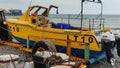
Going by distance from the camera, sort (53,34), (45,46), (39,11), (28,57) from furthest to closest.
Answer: (39,11) → (28,57) → (53,34) → (45,46)

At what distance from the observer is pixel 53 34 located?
10180mm

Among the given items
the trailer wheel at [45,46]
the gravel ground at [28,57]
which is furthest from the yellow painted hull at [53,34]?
the gravel ground at [28,57]

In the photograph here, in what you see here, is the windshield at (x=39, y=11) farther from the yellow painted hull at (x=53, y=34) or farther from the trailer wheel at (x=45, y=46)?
the trailer wheel at (x=45, y=46)

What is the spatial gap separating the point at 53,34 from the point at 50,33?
5.8 inches

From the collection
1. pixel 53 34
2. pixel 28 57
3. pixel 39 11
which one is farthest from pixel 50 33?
pixel 39 11

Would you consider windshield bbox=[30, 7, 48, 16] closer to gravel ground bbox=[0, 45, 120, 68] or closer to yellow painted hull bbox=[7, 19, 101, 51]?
yellow painted hull bbox=[7, 19, 101, 51]

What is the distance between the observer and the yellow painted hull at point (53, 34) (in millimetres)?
9266

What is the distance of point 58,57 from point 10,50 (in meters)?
5.75

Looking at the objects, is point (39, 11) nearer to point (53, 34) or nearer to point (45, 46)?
point (53, 34)

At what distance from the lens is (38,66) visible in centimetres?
767

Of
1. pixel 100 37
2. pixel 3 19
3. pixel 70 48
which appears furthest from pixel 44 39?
pixel 3 19

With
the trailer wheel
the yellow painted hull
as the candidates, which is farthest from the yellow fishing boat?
the trailer wheel

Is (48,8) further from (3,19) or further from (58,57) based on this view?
(58,57)

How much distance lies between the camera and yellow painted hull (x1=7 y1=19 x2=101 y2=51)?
927 cm
